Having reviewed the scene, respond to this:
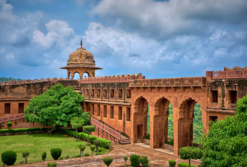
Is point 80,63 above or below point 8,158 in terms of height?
above

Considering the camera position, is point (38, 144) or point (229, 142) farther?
point (38, 144)

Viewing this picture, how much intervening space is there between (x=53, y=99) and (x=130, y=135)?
1171 cm

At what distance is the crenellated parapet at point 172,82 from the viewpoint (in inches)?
1006

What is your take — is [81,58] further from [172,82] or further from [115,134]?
[172,82]

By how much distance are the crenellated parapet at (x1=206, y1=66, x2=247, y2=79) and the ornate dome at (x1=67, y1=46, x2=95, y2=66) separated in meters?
27.1

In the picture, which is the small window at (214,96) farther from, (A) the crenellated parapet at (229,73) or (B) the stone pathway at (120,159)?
(B) the stone pathway at (120,159)

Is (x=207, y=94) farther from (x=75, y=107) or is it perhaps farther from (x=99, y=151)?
(x=75, y=107)

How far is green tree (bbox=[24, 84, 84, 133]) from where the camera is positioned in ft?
126

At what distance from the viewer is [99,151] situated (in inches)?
1162

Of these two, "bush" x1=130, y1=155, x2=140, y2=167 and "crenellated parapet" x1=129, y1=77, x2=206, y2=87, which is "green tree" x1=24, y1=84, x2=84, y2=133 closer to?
"crenellated parapet" x1=129, y1=77, x2=206, y2=87

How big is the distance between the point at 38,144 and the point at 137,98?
1190 cm

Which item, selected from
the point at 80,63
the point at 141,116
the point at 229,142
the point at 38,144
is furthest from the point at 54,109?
the point at 229,142

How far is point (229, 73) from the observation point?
23891 millimetres

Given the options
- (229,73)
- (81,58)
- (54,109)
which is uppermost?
(81,58)
